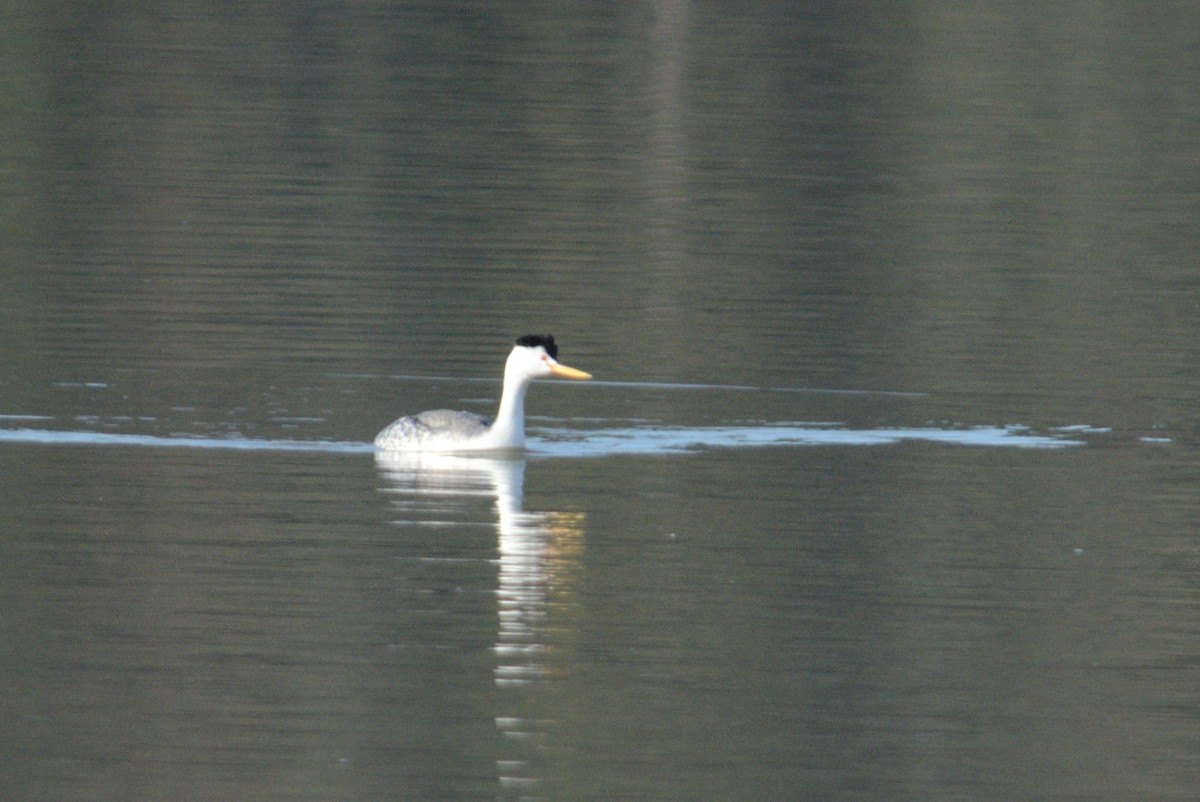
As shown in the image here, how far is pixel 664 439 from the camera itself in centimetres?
1772

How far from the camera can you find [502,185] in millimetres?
32594

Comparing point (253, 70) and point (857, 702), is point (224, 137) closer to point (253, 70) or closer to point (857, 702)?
point (253, 70)

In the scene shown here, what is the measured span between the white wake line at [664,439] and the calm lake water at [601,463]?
0.05 m

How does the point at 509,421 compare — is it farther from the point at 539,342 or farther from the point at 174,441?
the point at 174,441

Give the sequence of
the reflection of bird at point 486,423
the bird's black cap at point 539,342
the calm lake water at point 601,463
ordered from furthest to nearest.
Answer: the bird's black cap at point 539,342, the reflection of bird at point 486,423, the calm lake water at point 601,463

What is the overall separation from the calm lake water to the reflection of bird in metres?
0.23

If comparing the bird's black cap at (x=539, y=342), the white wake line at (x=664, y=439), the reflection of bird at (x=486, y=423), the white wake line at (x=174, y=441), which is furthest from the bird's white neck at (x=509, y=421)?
the white wake line at (x=174, y=441)

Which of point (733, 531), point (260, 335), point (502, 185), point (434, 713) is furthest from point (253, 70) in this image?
point (434, 713)

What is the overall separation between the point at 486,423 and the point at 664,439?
4.29 feet

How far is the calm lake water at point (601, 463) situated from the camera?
11.0 meters

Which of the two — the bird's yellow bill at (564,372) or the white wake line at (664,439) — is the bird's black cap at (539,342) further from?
the white wake line at (664,439)

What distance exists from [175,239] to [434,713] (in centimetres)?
1632

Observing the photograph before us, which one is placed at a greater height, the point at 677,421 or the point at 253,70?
the point at 253,70

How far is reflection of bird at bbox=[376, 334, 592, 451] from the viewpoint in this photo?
17000 millimetres
